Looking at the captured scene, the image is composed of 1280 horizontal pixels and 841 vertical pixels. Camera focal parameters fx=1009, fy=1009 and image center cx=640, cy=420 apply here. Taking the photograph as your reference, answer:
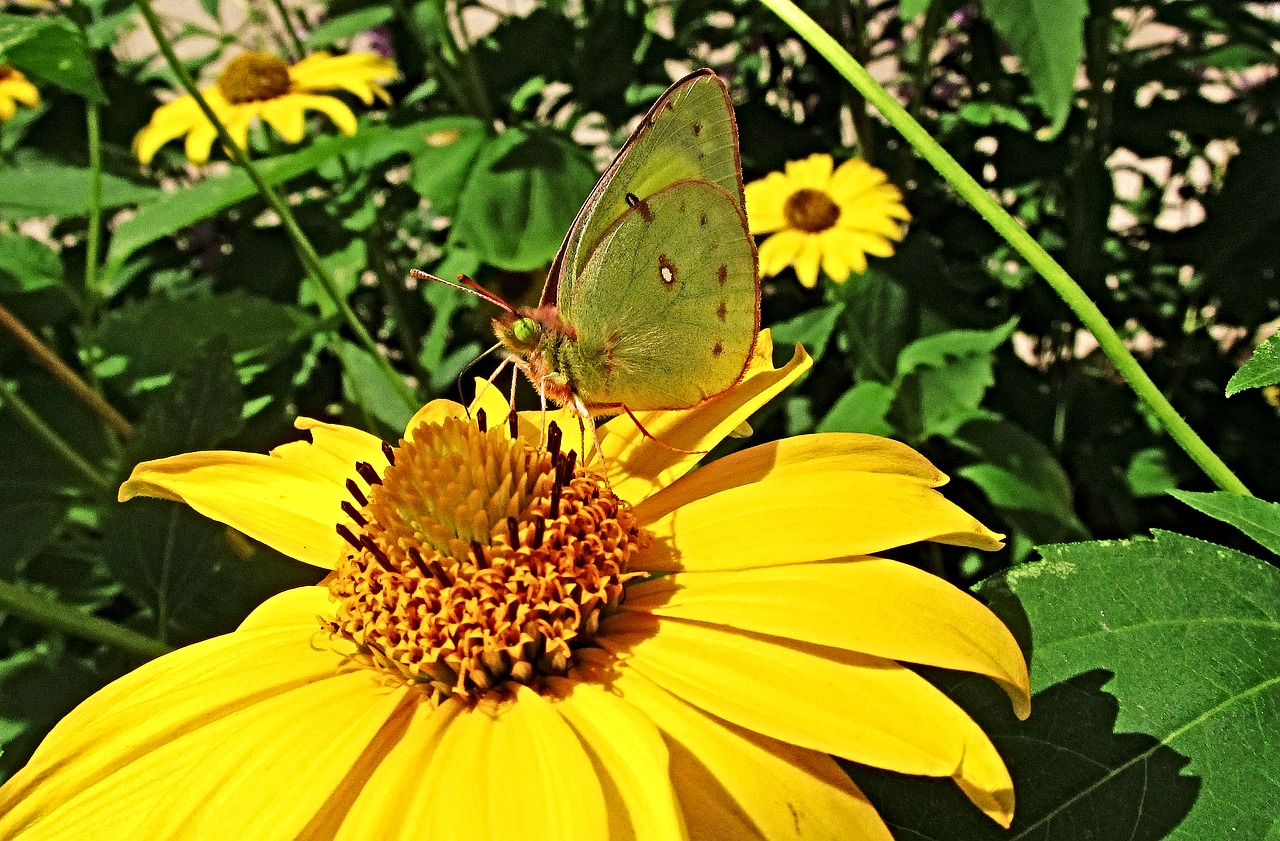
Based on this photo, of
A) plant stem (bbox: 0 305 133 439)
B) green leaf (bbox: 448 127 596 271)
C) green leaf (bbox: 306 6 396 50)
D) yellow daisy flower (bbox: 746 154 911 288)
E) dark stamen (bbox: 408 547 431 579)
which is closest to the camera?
dark stamen (bbox: 408 547 431 579)

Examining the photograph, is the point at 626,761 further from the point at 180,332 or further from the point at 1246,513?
the point at 180,332

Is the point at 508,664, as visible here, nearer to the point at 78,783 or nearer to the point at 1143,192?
the point at 78,783

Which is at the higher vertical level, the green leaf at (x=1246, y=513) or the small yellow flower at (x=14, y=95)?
the small yellow flower at (x=14, y=95)

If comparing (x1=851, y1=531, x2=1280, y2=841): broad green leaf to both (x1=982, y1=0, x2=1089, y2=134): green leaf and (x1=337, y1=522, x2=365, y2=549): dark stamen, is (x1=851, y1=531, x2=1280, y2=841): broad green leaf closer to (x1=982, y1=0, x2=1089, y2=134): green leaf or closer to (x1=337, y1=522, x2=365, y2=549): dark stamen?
(x1=337, y1=522, x2=365, y2=549): dark stamen

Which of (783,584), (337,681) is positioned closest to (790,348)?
(783,584)

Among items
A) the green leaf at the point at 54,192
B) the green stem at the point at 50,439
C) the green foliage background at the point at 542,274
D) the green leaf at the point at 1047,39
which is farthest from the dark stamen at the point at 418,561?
the green leaf at the point at 54,192

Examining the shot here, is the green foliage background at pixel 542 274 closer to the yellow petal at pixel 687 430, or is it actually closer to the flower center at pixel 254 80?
the flower center at pixel 254 80

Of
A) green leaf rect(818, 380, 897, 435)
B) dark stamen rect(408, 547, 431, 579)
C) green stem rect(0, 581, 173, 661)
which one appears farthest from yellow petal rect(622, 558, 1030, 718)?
green leaf rect(818, 380, 897, 435)
